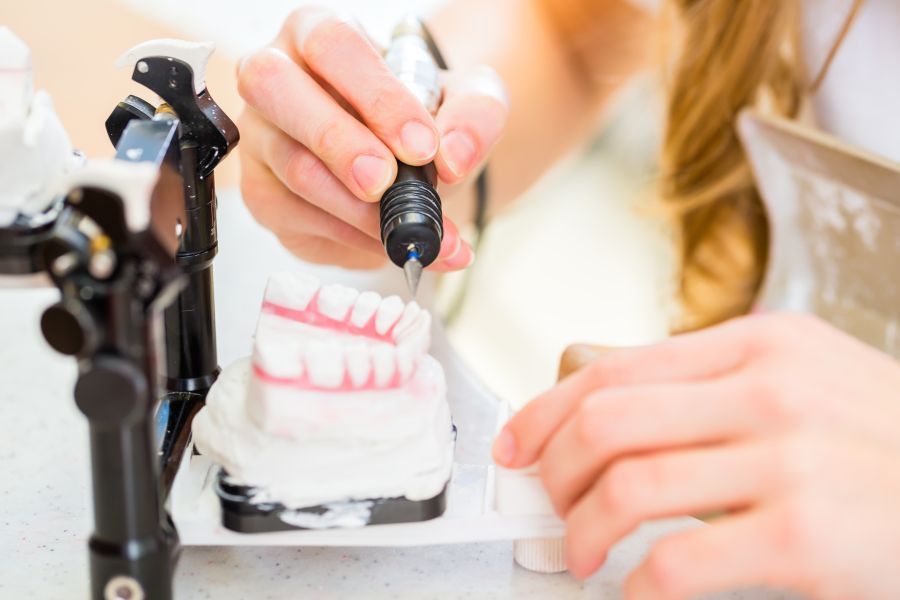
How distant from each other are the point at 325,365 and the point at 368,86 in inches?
9.6

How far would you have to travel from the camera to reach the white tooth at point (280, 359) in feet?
1.28

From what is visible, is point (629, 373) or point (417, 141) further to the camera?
point (417, 141)

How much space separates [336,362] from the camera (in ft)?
1.29

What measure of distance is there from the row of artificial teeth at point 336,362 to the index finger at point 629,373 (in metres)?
0.06

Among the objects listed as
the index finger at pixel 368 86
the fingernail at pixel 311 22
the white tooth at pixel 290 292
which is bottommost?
the white tooth at pixel 290 292

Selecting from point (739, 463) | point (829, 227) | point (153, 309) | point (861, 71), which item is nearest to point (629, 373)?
point (739, 463)

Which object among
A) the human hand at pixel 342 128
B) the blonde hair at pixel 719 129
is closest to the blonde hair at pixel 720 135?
the blonde hair at pixel 719 129

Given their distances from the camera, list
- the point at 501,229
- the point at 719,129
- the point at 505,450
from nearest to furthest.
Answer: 1. the point at 505,450
2. the point at 719,129
3. the point at 501,229

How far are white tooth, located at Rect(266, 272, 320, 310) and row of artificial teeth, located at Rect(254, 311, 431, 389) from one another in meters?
0.03

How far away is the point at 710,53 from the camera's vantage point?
0.93m

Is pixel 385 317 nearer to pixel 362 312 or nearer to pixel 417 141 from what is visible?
pixel 362 312

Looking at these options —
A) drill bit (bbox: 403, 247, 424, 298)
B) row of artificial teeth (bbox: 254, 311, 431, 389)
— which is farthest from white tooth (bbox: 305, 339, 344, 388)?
drill bit (bbox: 403, 247, 424, 298)

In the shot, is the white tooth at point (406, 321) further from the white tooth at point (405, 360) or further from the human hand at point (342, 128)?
the human hand at point (342, 128)

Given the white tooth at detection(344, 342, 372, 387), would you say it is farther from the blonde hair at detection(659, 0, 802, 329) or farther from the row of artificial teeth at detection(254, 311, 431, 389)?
the blonde hair at detection(659, 0, 802, 329)
